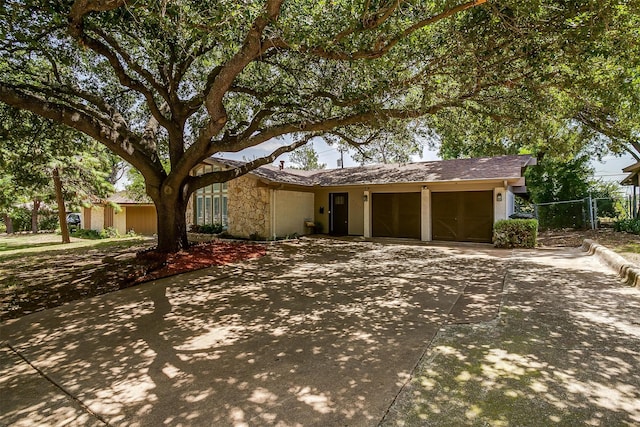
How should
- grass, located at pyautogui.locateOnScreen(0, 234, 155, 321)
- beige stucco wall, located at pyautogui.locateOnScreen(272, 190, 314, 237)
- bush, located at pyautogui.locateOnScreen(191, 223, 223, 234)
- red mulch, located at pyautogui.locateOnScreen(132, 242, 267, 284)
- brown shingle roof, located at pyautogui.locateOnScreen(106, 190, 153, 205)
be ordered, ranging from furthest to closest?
brown shingle roof, located at pyautogui.locateOnScreen(106, 190, 153, 205)
bush, located at pyautogui.locateOnScreen(191, 223, 223, 234)
beige stucco wall, located at pyautogui.locateOnScreen(272, 190, 314, 237)
red mulch, located at pyautogui.locateOnScreen(132, 242, 267, 284)
grass, located at pyautogui.locateOnScreen(0, 234, 155, 321)

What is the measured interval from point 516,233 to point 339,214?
7.64 meters

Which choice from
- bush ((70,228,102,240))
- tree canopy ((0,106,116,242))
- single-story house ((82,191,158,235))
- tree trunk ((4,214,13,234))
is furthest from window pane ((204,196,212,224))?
tree trunk ((4,214,13,234))

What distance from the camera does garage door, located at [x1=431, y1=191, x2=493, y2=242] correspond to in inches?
500

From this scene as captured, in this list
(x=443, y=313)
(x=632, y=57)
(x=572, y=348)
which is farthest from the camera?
(x=632, y=57)

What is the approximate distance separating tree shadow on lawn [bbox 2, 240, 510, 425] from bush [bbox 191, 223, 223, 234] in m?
8.36

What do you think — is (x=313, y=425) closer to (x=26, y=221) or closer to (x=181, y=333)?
(x=181, y=333)

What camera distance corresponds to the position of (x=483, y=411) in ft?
8.07

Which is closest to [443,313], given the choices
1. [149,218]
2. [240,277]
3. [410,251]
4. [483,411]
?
[483,411]

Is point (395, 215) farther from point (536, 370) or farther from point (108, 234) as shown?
point (108, 234)

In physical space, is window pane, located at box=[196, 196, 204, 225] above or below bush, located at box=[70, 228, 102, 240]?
above

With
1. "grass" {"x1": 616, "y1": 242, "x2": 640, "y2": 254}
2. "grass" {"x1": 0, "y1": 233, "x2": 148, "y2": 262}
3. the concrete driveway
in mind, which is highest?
"grass" {"x1": 616, "y1": 242, "x2": 640, "y2": 254}

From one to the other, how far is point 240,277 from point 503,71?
6830mm

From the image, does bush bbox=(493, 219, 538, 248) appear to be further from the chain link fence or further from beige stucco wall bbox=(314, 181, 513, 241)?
the chain link fence

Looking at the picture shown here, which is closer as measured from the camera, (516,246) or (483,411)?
(483,411)
